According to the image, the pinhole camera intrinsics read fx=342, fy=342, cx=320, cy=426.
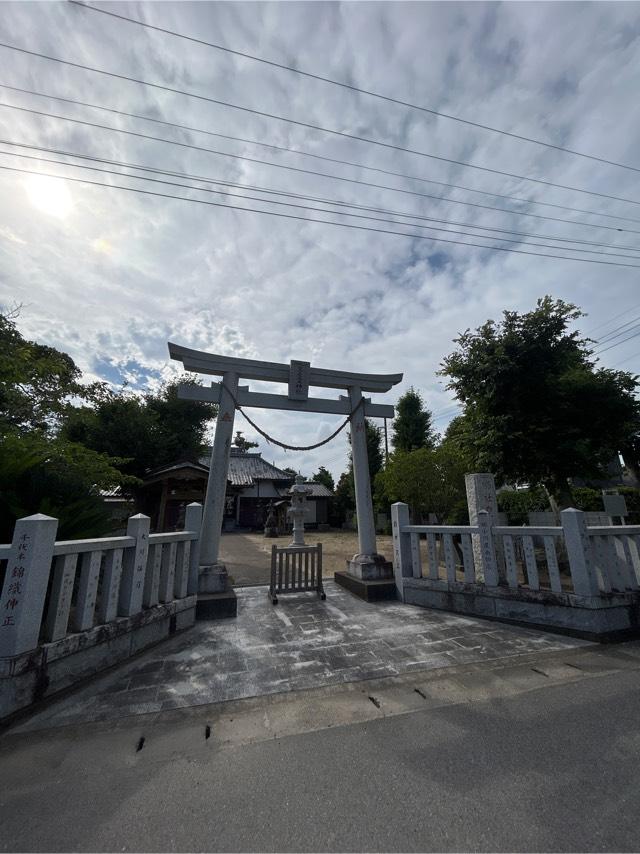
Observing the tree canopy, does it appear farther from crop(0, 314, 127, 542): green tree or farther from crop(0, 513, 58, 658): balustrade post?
crop(0, 513, 58, 658): balustrade post

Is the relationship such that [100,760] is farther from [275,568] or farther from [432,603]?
[432,603]

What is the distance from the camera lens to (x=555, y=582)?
171 inches

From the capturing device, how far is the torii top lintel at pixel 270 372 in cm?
613

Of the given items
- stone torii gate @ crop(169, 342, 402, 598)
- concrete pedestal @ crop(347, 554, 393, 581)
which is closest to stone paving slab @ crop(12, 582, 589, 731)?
concrete pedestal @ crop(347, 554, 393, 581)

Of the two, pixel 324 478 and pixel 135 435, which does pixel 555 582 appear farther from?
pixel 324 478

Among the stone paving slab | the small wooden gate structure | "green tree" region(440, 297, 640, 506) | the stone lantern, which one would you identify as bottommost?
the stone paving slab

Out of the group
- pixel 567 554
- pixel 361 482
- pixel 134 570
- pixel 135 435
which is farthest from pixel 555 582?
pixel 135 435

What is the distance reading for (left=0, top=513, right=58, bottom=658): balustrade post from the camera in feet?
8.31

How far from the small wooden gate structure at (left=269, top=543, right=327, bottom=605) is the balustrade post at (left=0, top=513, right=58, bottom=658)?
3.51m

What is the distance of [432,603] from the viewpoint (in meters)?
5.38

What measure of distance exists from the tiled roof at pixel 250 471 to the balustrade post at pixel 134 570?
21.1m

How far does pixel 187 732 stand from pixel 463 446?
8.22m

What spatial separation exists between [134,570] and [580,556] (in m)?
5.24

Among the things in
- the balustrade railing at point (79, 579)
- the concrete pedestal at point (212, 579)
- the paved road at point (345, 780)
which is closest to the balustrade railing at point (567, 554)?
the paved road at point (345, 780)
